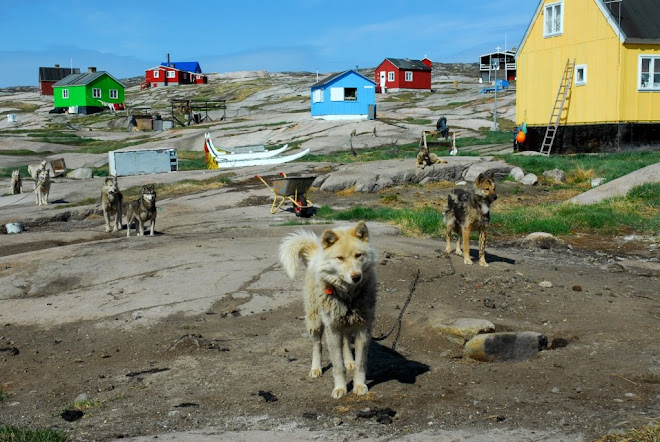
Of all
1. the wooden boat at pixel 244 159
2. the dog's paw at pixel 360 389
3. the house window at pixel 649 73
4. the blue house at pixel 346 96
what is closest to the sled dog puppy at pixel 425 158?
the wooden boat at pixel 244 159

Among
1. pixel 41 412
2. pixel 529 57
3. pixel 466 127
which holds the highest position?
pixel 529 57

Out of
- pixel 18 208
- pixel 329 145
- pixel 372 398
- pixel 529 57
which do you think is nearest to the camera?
pixel 372 398

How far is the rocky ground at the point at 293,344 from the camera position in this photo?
627cm

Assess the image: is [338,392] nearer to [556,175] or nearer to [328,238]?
[328,238]

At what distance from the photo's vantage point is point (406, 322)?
29.8ft

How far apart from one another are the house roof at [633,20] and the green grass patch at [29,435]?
29648 millimetres

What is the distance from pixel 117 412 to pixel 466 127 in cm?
4650

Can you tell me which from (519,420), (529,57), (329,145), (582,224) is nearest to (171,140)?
(329,145)

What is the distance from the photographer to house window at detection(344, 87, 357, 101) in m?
61.5

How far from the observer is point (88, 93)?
94.2 meters

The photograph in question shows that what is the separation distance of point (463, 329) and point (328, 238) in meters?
2.44

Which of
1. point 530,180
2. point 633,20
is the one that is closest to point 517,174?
point 530,180

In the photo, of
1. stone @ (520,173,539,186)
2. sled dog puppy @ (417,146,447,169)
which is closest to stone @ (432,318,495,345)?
stone @ (520,173,539,186)

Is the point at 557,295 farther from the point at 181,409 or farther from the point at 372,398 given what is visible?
the point at 181,409
